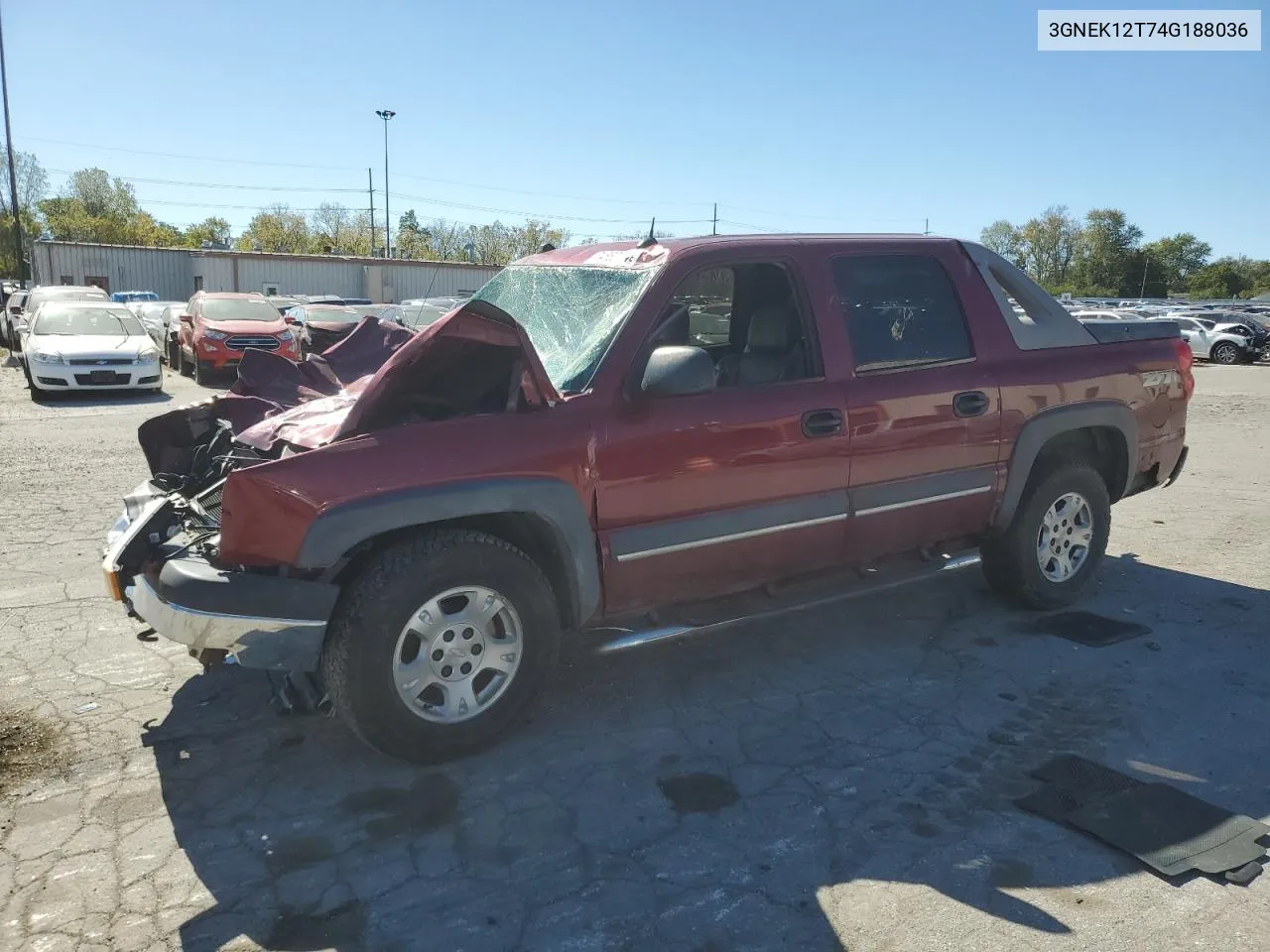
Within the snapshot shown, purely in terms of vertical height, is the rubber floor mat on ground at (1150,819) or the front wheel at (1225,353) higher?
the front wheel at (1225,353)

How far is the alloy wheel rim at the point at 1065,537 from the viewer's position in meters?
5.20

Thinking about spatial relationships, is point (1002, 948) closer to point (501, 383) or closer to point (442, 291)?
point (501, 383)

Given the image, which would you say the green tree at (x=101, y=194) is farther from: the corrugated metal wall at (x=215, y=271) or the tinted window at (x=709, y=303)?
the tinted window at (x=709, y=303)

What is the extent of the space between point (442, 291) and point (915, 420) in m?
42.9

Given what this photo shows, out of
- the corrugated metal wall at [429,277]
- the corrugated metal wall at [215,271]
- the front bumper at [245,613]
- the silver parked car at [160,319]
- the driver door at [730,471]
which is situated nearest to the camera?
the front bumper at [245,613]

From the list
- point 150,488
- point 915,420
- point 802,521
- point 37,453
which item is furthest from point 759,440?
point 37,453

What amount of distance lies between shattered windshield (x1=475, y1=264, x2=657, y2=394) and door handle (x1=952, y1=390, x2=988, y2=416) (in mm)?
1680

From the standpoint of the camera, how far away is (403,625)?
3408 mm

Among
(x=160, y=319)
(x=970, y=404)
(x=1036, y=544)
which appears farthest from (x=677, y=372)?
(x=160, y=319)

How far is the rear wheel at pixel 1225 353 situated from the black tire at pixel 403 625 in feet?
107

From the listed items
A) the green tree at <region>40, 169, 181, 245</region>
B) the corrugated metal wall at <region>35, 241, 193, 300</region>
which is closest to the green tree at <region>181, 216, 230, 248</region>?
the green tree at <region>40, 169, 181, 245</region>

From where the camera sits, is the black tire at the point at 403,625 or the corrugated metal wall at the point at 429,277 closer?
the black tire at the point at 403,625

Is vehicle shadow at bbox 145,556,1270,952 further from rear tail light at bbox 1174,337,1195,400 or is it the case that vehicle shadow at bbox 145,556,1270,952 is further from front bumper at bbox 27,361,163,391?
front bumper at bbox 27,361,163,391

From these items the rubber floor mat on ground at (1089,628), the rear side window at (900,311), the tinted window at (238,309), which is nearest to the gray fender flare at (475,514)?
the rear side window at (900,311)
